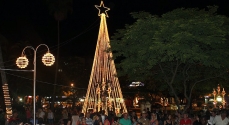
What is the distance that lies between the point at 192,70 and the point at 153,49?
5072 millimetres

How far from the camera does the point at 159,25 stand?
1708 cm

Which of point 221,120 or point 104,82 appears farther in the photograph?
point 104,82

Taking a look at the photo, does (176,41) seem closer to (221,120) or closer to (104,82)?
(221,120)

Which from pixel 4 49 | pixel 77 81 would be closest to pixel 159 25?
pixel 4 49

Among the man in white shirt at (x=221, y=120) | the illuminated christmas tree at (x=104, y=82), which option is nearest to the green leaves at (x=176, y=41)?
the man in white shirt at (x=221, y=120)

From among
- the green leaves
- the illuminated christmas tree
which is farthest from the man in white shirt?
the illuminated christmas tree

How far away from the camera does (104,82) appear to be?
27656 mm

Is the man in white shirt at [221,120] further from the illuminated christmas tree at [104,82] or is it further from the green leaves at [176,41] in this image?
the illuminated christmas tree at [104,82]

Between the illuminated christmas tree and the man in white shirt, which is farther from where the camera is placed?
the illuminated christmas tree

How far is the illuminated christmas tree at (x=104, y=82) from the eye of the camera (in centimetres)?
2675

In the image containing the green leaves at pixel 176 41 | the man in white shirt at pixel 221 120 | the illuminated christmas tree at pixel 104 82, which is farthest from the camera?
the illuminated christmas tree at pixel 104 82

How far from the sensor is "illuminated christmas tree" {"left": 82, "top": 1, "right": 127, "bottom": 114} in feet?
87.8

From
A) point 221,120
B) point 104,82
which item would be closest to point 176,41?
point 221,120

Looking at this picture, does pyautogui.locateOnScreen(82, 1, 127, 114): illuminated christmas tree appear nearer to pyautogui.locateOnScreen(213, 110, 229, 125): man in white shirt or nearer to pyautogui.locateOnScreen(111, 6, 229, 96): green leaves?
pyautogui.locateOnScreen(111, 6, 229, 96): green leaves
